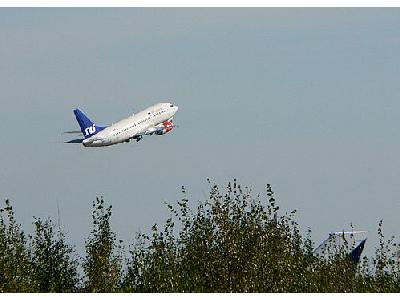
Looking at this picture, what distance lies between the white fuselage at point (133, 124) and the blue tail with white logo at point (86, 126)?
236 centimetres

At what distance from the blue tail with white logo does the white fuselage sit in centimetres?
236

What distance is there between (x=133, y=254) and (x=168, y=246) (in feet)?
5.60

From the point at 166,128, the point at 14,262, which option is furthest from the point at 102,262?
the point at 166,128

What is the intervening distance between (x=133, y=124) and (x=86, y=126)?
24.8ft

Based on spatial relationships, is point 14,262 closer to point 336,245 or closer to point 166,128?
point 336,245

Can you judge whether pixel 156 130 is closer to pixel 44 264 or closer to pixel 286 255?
pixel 44 264

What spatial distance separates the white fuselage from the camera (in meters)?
132

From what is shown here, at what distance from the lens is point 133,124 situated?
438 feet

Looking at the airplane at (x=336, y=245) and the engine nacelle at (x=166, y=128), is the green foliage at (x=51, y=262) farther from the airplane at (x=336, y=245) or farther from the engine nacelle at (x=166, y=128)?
the engine nacelle at (x=166, y=128)

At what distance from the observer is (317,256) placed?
65.5 metres

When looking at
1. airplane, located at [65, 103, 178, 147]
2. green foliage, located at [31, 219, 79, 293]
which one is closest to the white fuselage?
airplane, located at [65, 103, 178, 147]

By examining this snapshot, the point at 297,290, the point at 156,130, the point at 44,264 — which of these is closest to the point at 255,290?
the point at 297,290

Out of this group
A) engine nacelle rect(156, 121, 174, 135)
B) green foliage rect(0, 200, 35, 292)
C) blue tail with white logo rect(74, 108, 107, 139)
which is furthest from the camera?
blue tail with white logo rect(74, 108, 107, 139)

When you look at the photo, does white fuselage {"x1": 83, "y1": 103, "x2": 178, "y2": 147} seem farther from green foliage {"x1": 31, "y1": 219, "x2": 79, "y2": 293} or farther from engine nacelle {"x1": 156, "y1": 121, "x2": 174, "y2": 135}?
green foliage {"x1": 31, "y1": 219, "x2": 79, "y2": 293}
